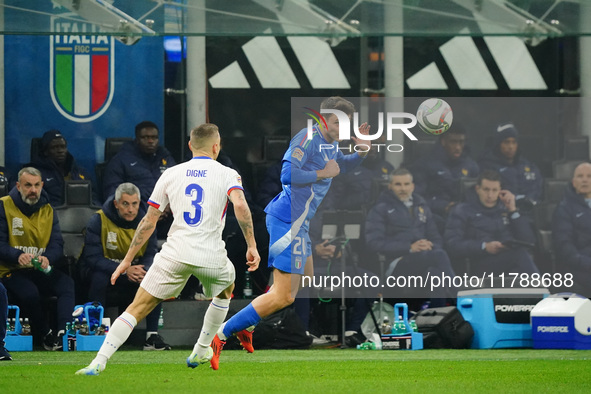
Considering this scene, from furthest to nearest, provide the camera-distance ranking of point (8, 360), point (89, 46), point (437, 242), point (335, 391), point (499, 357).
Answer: point (89, 46) < point (437, 242) < point (499, 357) < point (8, 360) < point (335, 391)

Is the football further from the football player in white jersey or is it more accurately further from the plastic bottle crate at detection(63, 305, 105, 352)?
the football player in white jersey

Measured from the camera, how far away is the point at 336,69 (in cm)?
1375

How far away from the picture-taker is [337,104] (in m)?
10.8

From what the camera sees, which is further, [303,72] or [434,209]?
[303,72]

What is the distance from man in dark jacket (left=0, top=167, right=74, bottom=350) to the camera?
1133 centimetres

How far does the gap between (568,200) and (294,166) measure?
4067mm

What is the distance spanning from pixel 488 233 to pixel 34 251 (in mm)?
4788

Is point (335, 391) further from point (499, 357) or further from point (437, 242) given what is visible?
point (437, 242)

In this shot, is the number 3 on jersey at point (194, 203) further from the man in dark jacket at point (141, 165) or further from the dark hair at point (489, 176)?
the dark hair at point (489, 176)

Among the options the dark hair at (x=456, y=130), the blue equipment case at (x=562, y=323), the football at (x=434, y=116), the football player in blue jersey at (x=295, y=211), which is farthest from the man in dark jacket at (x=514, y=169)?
the football player in blue jersey at (x=295, y=211)

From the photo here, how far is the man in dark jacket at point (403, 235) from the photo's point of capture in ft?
39.8

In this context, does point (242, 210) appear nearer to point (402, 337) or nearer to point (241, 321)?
point (241, 321)

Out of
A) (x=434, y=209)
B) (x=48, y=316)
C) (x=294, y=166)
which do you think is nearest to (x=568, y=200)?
(x=434, y=209)

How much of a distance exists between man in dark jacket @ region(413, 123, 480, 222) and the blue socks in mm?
4210
